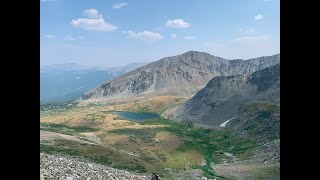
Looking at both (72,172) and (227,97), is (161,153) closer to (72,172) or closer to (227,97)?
(72,172)

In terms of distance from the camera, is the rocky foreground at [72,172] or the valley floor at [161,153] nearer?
the rocky foreground at [72,172]

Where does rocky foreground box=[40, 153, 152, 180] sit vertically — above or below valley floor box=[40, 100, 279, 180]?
above

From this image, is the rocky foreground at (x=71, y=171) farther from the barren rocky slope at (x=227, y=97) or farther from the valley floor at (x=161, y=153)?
the barren rocky slope at (x=227, y=97)

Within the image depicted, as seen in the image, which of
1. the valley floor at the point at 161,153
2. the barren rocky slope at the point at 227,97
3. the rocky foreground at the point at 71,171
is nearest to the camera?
the rocky foreground at the point at 71,171

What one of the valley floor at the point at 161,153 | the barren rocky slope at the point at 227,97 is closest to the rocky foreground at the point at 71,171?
the valley floor at the point at 161,153

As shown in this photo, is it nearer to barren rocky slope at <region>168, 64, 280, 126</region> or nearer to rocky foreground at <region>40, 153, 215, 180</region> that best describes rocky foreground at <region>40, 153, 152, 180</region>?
rocky foreground at <region>40, 153, 215, 180</region>

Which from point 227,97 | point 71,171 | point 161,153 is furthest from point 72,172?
point 227,97

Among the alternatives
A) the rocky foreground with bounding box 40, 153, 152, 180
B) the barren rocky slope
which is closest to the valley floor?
the rocky foreground with bounding box 40, 153, 152, 180

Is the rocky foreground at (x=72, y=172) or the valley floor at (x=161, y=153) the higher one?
the rocky foreground at (x=72, y=172)

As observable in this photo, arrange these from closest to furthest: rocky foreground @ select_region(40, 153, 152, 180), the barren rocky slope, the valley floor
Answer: rocky foreground @ select_region(40, 153, 152, 180) → the valley floor → the barren rocky slope

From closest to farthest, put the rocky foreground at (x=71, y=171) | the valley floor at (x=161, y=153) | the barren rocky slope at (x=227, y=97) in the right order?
the rocky foreground at (x=71, y=171) → the valley floor at (x=161, y=153) → the barren rocky slope at (x=227, y=97)
